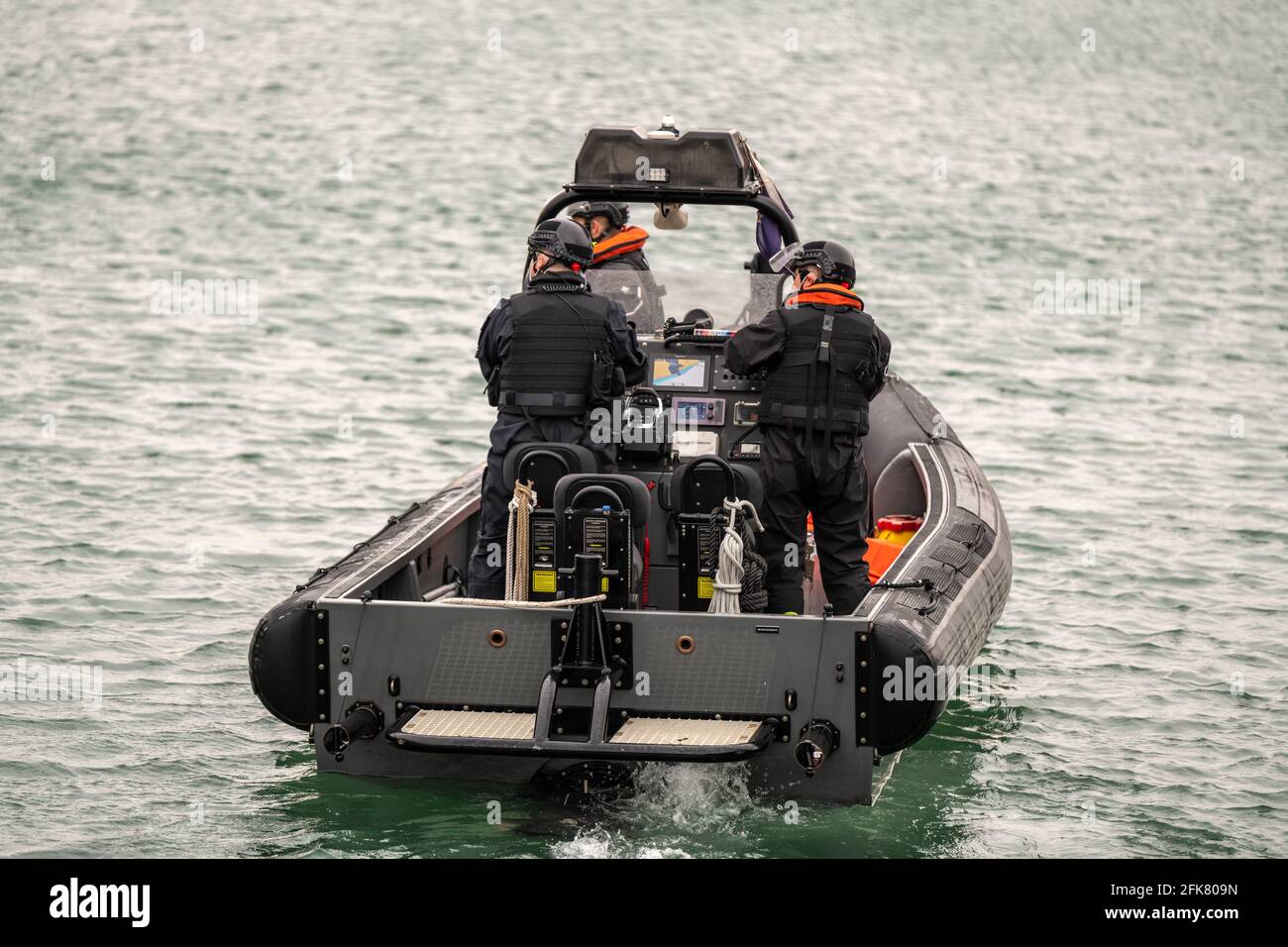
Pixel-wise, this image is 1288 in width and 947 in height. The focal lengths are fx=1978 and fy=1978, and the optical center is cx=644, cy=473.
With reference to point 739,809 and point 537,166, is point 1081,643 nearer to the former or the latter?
point 739,809

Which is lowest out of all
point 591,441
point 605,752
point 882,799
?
point 882,799

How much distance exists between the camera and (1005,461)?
523 inches

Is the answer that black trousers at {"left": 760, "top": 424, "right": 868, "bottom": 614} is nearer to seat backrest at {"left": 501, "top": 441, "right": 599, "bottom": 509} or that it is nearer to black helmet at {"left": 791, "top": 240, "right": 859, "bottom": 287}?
black helmet at {"left": 791, "top": 240, "right": 859, "bottom": 287}

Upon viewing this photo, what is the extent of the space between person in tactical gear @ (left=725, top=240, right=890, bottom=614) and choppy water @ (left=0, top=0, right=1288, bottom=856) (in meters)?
1.01

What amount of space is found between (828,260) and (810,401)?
532mm

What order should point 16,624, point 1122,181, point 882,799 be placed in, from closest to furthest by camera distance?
point 882,799, point 16,624, point 1122,181

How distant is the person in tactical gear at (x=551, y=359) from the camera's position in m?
7.17

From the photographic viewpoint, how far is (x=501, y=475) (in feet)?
23.9

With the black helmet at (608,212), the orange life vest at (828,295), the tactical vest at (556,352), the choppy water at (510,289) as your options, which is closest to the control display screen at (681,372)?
the orange life vest at (828,295)

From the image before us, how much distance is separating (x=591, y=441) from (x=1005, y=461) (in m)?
6.54

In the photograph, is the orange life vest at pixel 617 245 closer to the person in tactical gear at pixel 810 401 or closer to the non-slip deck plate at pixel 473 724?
the person in tactical gear at pixel 810 401

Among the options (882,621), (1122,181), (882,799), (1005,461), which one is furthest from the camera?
(1122,181)

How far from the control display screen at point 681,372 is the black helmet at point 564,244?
853mm
